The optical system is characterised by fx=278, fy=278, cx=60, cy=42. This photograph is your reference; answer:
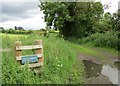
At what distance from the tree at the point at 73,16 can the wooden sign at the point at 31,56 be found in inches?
885

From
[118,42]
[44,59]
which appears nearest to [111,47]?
[118,42]

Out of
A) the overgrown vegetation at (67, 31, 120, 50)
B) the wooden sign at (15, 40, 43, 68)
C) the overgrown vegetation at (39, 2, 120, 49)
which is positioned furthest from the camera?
the overgrown vegetation at (39, 2, 120, 49)

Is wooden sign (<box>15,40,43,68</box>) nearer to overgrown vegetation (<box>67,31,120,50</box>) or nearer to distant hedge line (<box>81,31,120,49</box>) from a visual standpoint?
overgrown vegetation (<box>67,31,120,50</box>)

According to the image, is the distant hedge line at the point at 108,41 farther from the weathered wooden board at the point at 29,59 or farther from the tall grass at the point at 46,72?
the weathered wooden board at the point at 29,59

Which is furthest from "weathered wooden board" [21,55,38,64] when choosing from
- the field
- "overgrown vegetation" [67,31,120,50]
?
"overgrown vegetation" [67,31,120,50]

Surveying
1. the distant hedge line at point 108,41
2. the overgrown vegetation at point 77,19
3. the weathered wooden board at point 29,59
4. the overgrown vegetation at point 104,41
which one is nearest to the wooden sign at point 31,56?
the weathered wooden board at point 29,59

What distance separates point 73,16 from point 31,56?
2437 centimetres

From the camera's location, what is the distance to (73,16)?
111ft

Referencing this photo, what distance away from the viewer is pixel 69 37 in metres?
35.0

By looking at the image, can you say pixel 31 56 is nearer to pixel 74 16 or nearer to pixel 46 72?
pixel 46 72

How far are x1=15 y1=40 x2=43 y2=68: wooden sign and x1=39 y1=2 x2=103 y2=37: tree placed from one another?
2247 centimetres

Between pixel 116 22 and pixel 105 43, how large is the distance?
3.91 m

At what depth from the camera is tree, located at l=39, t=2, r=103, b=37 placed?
109 ft

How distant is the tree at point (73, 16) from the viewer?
33.2m
